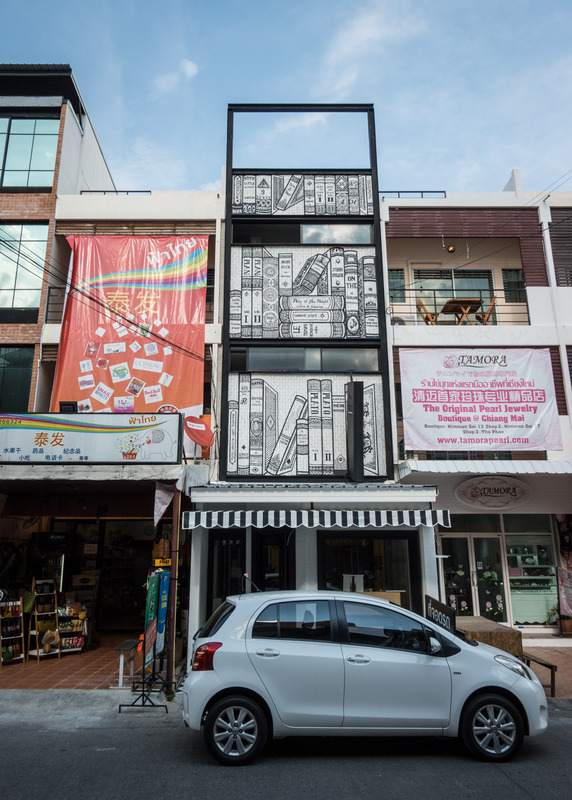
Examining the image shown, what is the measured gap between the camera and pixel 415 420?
12539 millimetres

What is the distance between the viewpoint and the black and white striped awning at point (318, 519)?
9562 mm

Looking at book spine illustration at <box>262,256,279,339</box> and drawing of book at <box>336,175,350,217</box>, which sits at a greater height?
drawing of book at <box>336,175,350,217</box>

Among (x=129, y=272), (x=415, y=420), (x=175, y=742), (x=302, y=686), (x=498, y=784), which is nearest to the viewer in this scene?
(x=498, y=784)

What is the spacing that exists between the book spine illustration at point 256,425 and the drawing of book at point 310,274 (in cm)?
245

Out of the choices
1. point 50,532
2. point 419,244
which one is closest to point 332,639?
point 50,532

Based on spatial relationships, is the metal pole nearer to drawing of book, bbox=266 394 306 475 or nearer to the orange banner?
drawing of book, bbox=266 394 306 475

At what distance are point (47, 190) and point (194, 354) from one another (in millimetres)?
6110

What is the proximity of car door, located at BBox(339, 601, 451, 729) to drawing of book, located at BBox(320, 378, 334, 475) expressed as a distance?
258 inches

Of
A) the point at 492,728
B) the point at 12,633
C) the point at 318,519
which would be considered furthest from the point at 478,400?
the point at 12,633

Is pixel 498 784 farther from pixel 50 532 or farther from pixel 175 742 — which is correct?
pixel 50 532

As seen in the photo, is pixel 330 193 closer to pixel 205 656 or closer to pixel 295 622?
pixel 295 622

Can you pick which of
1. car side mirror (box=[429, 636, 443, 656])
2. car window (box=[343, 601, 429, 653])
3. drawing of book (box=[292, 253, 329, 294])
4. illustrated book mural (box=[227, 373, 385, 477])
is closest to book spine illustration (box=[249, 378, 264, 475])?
illustrated book mural (box=[227, 373, 385, 477])

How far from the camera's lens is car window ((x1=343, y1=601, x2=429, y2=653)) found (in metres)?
5.86

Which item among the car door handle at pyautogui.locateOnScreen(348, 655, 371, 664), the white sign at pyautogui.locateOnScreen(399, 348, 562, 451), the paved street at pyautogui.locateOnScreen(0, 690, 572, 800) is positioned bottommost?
the paved street at pyautogui.locateOnScreen(0, 690, 572, 800)
